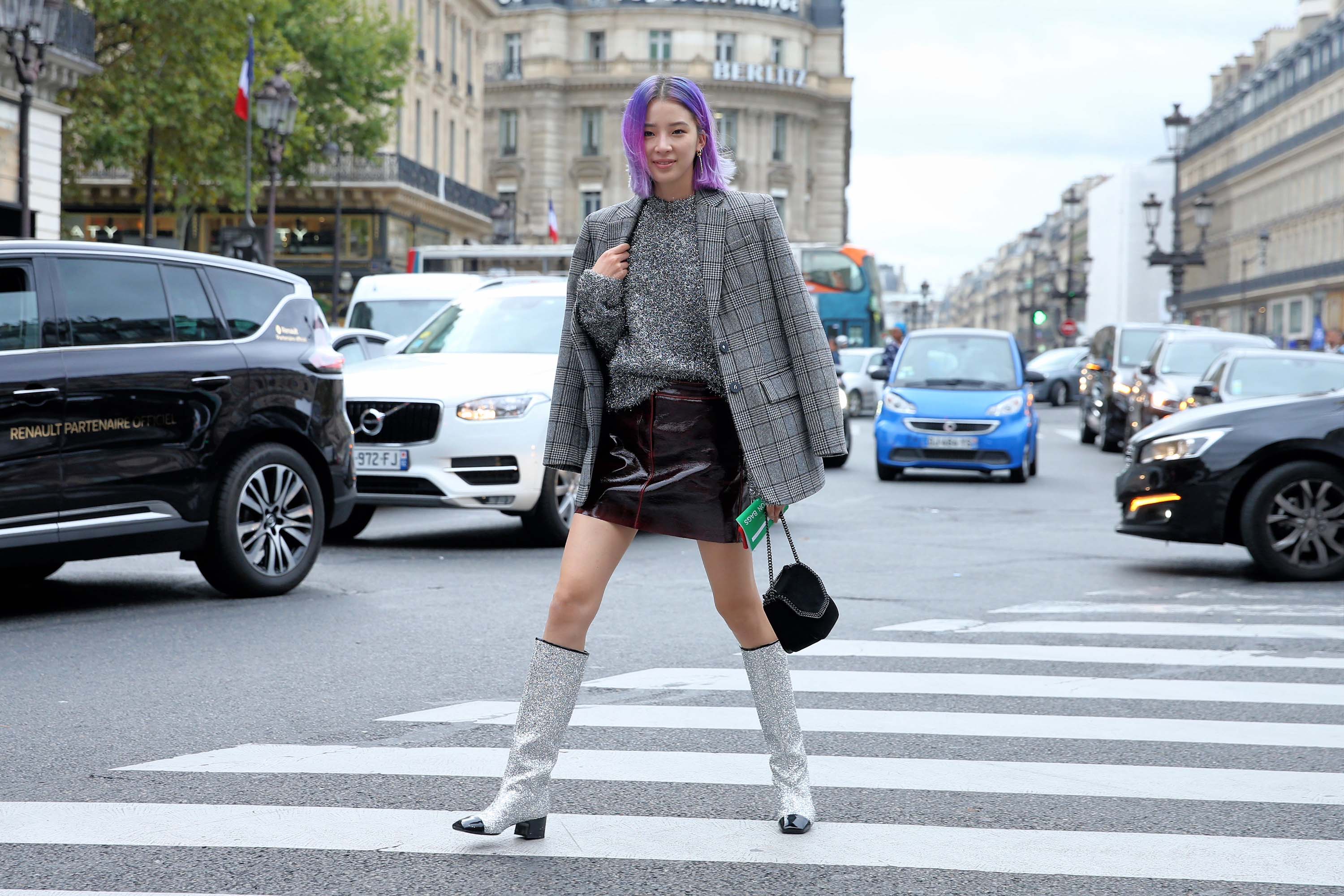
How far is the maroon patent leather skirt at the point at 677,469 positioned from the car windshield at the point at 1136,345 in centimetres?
2170

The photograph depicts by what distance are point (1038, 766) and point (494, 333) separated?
26.2 ft

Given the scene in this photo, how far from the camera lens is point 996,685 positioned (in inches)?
265

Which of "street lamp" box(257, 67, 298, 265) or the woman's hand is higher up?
"street lamp" box(257, 67, 298, 265)

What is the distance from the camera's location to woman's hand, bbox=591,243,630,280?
4.26m

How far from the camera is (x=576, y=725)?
19.1 feet

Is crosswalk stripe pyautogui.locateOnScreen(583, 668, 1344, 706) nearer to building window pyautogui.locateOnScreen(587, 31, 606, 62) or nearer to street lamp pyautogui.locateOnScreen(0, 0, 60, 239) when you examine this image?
street lamp pyautogui.locateOnScreen(0, 0, 60, 239)

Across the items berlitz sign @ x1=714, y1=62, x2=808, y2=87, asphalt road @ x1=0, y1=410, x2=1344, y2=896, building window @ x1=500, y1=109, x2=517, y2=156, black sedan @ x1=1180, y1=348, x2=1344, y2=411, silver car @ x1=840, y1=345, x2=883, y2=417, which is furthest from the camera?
building window @ x1=500, y1=109, x2=517, y2=156

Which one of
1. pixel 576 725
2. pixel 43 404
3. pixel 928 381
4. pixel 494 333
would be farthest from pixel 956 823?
pixel 928 381

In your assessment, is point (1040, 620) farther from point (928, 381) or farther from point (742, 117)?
point (742, 117)

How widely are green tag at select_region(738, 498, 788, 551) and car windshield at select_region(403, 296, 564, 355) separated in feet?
26.6

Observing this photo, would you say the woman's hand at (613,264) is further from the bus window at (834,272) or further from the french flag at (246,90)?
the bus window at (834,272)

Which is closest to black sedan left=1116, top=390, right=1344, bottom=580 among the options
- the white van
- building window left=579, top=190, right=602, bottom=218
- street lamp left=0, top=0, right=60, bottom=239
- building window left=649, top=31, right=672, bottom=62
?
the white van

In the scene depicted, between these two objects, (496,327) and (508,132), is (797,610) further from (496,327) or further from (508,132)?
(508,132)

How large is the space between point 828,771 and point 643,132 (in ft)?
6.52
